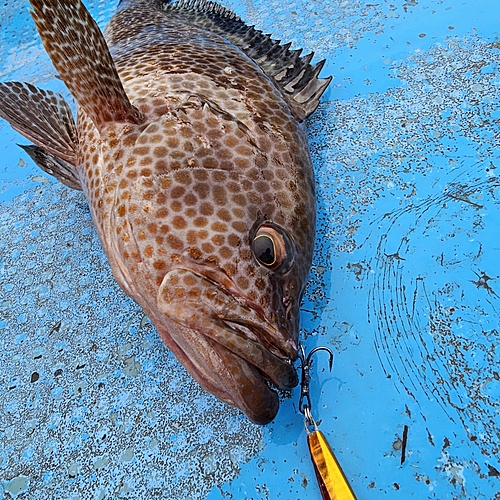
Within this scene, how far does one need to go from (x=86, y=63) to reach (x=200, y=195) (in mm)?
1057

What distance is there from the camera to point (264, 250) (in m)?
2.47

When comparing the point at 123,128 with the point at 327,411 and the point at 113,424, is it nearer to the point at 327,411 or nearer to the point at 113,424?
the point at 113,424

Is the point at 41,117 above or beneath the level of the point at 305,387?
above

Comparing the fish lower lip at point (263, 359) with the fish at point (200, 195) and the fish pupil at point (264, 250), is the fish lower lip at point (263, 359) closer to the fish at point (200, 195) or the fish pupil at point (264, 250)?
the fish at point (200, 195)

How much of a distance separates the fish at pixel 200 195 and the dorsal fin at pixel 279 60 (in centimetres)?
39

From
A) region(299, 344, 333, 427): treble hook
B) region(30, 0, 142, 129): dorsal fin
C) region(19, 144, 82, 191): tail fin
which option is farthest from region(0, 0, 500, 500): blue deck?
region(30, 0, 142, 129): dorsal fin

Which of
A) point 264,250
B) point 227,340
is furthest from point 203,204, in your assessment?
point 227,340

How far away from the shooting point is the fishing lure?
7.71ft

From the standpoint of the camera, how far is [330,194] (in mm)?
3670

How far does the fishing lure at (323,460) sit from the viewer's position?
7.71 feet

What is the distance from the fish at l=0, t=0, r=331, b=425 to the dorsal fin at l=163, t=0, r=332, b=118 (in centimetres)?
39

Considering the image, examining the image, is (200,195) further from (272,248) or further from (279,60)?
(279,60)

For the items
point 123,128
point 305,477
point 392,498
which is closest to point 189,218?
point 123,128

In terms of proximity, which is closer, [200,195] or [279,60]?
[200,195]
